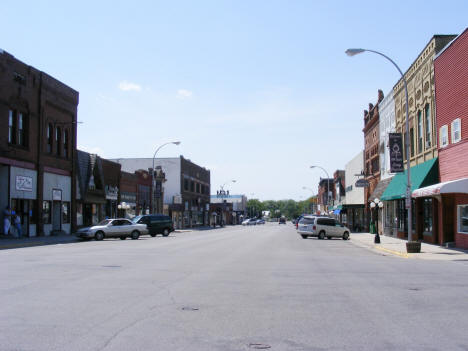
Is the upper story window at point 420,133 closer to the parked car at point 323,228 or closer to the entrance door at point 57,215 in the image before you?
the parked car at point 323,228

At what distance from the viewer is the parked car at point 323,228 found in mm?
42000

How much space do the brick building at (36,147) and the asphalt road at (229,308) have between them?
21801 mm

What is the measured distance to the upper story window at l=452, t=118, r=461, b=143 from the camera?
25.7m

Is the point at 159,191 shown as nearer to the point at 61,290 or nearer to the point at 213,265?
the point at 213,265

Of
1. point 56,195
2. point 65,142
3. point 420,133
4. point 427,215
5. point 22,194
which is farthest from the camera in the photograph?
point 65,142

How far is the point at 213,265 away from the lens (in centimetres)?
1769

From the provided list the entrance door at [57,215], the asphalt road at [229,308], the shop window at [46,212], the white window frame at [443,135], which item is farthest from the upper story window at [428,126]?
the entrance door at [57,215]

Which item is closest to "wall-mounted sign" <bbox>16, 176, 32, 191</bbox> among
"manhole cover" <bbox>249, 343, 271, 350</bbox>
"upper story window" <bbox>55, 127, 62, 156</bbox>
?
"upper story window" <bbox>55, 127, 62, 156</bbox>

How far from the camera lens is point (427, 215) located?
3216 centimetres

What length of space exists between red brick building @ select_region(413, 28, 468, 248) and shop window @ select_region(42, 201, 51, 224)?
1079 inches

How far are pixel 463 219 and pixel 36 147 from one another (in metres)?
29.8

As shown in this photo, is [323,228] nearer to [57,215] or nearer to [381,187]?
[381,187]

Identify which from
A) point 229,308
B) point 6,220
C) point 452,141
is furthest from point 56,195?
point 229,308

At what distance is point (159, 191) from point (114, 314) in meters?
53.3
